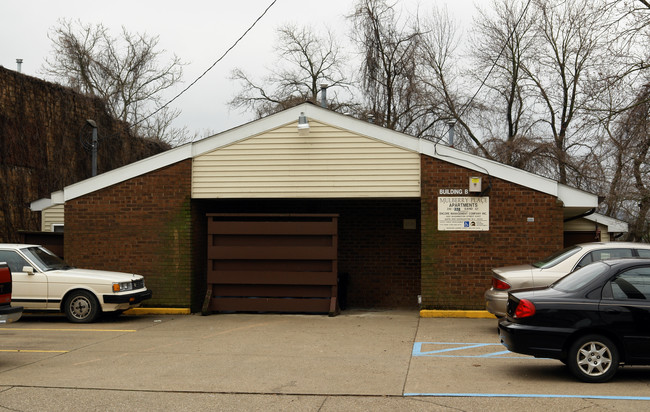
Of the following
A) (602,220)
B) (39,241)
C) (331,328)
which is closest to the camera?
(331,328)

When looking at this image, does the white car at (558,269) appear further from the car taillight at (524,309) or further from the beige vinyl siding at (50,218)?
the beige vinyl siding at (50,218)

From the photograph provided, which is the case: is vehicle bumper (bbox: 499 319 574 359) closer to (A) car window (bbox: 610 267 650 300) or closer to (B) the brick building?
(A) car window (bbox: 610 267 650 300)

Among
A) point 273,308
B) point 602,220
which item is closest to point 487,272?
point 273,308

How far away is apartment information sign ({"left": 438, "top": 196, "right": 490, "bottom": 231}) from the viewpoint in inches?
583

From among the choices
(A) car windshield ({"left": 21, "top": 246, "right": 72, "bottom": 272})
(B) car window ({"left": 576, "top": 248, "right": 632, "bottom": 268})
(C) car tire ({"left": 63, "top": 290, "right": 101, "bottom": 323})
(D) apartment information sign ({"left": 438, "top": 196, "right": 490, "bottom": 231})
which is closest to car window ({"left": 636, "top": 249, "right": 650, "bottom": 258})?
(B) car window ({"left": 576, "top": 248, "right": 632, "bottom": 268})

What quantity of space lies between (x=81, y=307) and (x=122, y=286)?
A: 36.1 inches

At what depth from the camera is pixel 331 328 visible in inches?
519

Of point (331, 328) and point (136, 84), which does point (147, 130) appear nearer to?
point (136, 84)

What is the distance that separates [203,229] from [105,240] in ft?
7.49

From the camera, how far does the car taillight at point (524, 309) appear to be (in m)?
8.21

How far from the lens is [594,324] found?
7996 mm

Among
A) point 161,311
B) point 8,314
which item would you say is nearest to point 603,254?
Answer: point 8,314

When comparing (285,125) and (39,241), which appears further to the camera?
(39,241)

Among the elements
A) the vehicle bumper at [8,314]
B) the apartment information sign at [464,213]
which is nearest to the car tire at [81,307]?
the vehicle bumper at [8,314]
